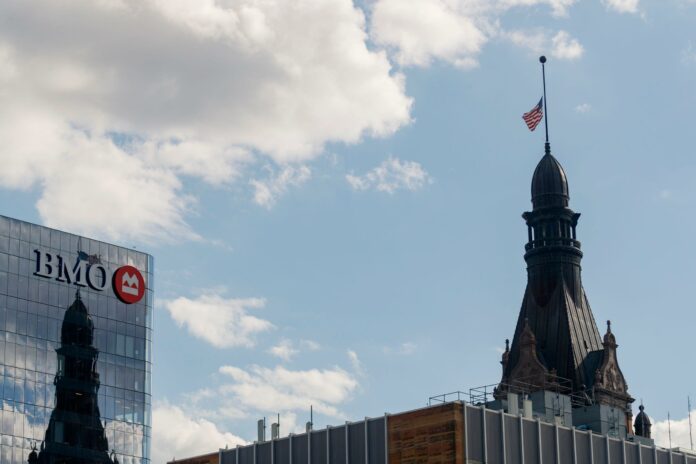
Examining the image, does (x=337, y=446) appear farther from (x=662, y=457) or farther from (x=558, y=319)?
(x=558, y=319)

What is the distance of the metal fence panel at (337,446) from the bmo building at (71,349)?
71347 mm

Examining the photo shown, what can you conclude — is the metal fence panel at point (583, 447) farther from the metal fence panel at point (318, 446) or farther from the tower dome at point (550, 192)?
the tower dome at point (550, 192)

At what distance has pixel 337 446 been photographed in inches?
3784

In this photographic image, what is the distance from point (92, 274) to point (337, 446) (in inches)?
3243

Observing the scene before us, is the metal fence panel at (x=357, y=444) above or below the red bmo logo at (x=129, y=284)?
below

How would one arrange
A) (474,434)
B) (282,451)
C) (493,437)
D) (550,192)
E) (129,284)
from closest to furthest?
1. (474,434)
2. (493,437)
3. (282,451)
4. (129,284)
5. (550,192)

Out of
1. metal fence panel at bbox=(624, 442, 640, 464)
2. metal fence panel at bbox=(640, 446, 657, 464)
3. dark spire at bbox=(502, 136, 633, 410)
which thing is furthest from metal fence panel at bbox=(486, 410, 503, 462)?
dark spire at bbox=(502, 136, 633, 410)

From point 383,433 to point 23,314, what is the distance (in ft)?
262

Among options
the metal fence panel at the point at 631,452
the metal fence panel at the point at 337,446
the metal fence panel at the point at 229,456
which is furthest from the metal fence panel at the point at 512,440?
the metal fence panel at the point at 229,456

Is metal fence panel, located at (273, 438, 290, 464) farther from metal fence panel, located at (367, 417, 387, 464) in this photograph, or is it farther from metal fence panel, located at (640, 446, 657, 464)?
metal fence panel, located at (640, 446, 657, 464)

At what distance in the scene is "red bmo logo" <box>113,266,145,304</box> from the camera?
17575 cm

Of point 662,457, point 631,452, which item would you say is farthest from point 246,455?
point 662,457

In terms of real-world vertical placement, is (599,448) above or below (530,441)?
above

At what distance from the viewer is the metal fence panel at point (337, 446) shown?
314 feet
